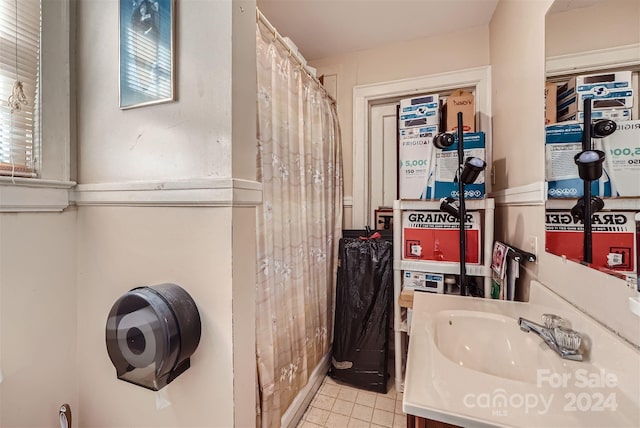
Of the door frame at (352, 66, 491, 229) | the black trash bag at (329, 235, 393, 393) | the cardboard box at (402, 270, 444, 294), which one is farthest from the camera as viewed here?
the door frame at (352, 66, 491, 229)

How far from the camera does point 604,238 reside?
77 centimetres

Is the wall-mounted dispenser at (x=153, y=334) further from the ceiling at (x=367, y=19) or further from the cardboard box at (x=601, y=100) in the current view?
the ceiling at (x=367, y=19)

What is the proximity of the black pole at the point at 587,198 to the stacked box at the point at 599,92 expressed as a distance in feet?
0.08

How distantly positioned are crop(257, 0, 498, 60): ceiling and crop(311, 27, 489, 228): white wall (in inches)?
2.5

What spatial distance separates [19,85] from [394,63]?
7.46ft

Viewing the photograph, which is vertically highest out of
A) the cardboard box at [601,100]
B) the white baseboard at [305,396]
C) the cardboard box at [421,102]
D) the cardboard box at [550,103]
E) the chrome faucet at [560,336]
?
the cardboard box at [421,102]

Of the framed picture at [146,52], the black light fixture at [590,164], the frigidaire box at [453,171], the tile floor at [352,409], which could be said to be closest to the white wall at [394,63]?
the frigidaire box at [453,171]

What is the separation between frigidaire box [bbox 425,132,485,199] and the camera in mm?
1649

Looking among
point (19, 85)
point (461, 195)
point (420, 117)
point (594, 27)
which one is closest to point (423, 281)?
point (461, 195)

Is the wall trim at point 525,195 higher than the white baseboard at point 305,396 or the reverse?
higher

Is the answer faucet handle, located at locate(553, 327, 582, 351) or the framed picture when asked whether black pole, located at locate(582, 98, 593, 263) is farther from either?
the framed picture

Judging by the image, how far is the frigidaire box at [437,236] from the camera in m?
1.67

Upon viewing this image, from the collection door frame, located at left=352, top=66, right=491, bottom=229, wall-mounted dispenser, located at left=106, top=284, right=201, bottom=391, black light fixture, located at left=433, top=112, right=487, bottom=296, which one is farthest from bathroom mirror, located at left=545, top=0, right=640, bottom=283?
wall-mounted dispenser, located at left=106, top=284, right=201, bottom=391

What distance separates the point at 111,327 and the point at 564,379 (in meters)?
1.27
